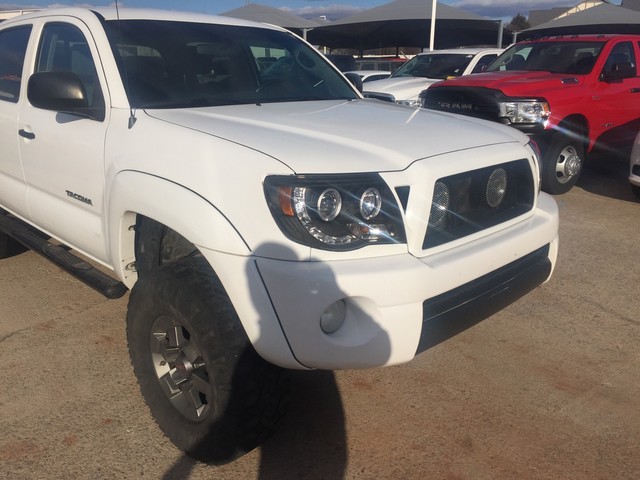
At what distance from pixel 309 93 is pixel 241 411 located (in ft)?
7.19

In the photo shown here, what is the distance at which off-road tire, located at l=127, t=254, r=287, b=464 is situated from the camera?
230cm

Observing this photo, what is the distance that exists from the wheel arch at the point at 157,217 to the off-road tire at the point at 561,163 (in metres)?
5.38

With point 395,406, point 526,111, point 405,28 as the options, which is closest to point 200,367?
point 395,406

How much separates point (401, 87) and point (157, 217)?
25.2 feet

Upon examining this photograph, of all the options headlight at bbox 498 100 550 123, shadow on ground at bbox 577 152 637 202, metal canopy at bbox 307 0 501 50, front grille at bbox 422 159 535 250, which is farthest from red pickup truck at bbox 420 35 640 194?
metal canopy at bbox 307 0 501 50

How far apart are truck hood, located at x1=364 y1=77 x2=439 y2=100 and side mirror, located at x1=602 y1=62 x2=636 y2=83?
9.54 feet

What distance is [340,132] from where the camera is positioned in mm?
2639

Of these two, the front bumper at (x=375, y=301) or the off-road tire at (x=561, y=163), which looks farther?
the off-road tire at (x=561, y=163)

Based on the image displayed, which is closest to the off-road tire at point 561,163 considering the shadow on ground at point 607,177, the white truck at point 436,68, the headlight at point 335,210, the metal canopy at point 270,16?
the shadow on ground at point 607,177

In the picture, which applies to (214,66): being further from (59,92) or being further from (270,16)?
(270,16)

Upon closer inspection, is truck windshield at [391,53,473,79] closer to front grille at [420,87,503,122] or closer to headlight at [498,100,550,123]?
front grille at [420,87,503,122]

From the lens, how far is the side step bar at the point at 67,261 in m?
3.12

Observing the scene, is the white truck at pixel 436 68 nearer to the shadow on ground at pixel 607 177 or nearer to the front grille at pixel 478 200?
the shadow on ground at pixel 607 177

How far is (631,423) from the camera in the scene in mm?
2820
